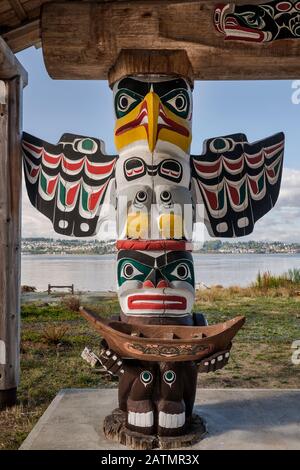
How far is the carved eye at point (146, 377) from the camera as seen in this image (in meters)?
3.13

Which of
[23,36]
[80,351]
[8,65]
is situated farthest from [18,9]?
[80,351]

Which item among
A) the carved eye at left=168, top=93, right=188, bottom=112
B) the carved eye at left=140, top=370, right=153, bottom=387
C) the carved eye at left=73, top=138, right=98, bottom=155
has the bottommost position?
the carved eye at left=140, top=370, right=153, bottom=387

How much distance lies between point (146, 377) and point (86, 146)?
1883 millimetres

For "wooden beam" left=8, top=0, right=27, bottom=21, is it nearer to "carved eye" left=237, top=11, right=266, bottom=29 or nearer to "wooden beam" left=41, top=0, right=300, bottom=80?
"wooden beam" left=41, top=0, right=300, bottom=80

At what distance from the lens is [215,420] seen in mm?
3584

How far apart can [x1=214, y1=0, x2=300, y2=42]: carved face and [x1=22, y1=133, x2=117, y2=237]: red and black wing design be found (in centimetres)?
134

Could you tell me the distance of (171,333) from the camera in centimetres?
306

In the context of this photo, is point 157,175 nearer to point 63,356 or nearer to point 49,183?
point 49,183

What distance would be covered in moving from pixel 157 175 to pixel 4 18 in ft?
6.81

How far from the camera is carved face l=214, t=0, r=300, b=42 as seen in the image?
348cm

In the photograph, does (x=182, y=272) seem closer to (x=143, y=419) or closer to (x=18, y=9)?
(x=143, y=419)

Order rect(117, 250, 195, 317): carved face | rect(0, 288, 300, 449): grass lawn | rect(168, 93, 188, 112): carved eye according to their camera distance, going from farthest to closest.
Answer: rect(0, 288, 300, 449): grass lawn, rect(168, 93, 188, 112): carved eye, rect(117, 250, 195, 317): carved face

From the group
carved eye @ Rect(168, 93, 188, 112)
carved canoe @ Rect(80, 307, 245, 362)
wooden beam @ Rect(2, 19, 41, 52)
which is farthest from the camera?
wooden beam @ Rect(2, 19, 41, 52)

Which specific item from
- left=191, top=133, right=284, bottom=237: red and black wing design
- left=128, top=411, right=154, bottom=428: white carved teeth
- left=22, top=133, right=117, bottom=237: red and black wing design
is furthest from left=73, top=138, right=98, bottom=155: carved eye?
left=128, top=411, right=154, bottom=428: white carved teeth
